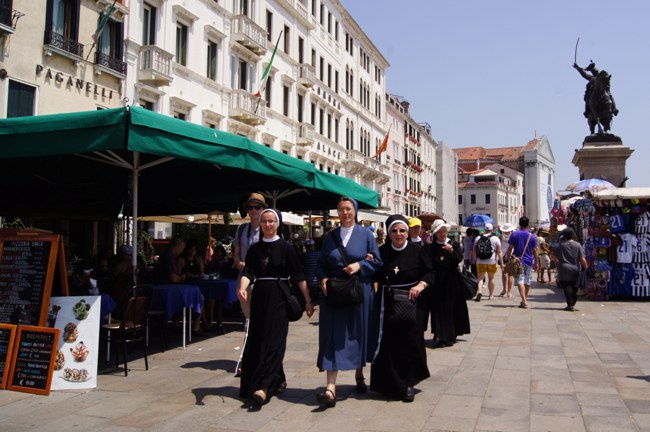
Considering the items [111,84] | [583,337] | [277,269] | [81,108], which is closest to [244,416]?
[277,269]

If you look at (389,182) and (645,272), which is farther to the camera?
(389,182)

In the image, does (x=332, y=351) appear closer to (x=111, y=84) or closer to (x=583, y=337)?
(x=583, y=337)

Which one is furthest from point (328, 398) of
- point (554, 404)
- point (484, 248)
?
point (484, 248)

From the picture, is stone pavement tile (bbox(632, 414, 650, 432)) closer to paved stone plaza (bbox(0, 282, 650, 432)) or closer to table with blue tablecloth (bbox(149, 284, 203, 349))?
paved stone plaza (bbox(0, 282, 650, 432))

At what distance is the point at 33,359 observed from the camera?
5914mm

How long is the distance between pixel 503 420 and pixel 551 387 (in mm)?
1360

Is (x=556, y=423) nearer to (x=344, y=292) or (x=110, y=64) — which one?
(x=344, y=292)

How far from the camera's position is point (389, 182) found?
55.7 meters

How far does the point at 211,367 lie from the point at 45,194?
6.52 meters

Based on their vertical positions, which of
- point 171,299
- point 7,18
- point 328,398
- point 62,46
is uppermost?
point 7,18

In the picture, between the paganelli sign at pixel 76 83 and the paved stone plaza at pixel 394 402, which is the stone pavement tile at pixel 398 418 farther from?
the paganelli sign at pixel 76 83

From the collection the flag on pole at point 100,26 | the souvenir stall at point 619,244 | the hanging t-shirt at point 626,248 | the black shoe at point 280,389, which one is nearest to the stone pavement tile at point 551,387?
the black shoe at point 280,389

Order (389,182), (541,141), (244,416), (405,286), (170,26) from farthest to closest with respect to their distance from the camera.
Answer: (541,141) < (389,182) < (170,26) < (405,286) < (244,416)

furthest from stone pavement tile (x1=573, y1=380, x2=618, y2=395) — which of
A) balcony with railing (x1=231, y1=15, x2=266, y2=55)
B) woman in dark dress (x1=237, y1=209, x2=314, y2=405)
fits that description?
balcony with railing (x1=231, y1=15, x2=266, y2=55)
